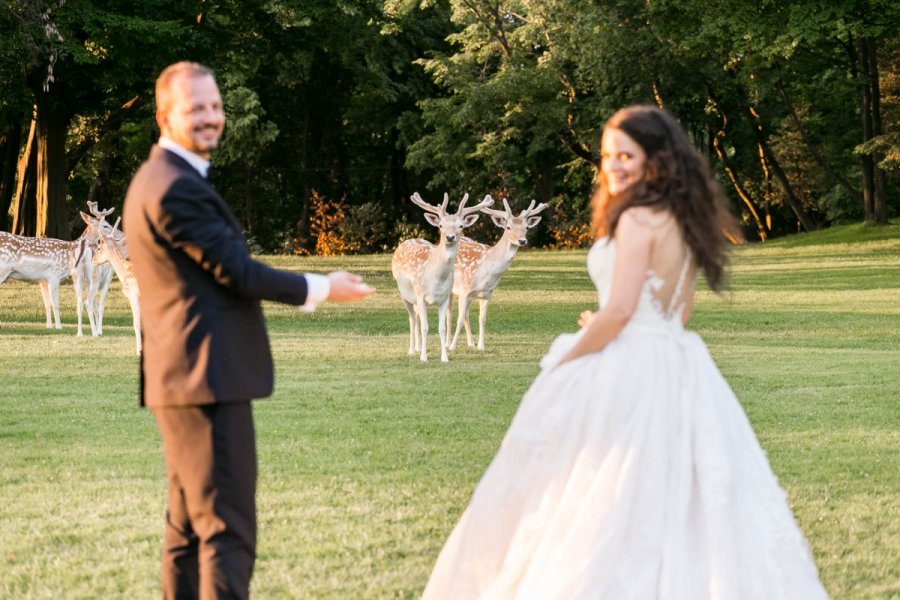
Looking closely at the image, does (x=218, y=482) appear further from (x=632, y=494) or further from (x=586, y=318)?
(x=586, y=318)

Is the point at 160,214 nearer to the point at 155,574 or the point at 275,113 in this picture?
the point at 155,574

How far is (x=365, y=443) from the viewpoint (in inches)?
425

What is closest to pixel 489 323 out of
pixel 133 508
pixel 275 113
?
pixel 133 508

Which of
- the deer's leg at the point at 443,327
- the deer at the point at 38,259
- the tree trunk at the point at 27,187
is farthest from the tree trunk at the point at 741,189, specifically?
the deer's leg at the point at 443,327

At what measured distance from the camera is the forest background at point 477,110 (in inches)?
1453

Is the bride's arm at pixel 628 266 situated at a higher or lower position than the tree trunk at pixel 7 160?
lower

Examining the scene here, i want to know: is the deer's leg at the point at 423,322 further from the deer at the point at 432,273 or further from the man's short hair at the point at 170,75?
the man's short hair at the point at 170,75

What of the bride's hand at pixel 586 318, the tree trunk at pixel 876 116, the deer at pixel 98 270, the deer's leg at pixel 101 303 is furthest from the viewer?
the tree trunk at pixel 876 116

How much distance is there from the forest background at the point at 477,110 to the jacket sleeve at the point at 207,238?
2897cm

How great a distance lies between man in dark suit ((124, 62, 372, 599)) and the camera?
4.53 m

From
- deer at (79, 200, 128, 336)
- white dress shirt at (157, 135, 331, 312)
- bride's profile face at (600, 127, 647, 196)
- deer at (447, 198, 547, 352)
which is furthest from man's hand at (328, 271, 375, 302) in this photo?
deer at (79, 200, 128, 336)

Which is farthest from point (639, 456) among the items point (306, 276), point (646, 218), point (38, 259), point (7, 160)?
point (7, 160)

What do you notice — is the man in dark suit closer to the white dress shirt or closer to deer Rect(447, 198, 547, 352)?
the white dress shirt

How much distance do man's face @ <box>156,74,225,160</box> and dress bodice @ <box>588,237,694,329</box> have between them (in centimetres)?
138
